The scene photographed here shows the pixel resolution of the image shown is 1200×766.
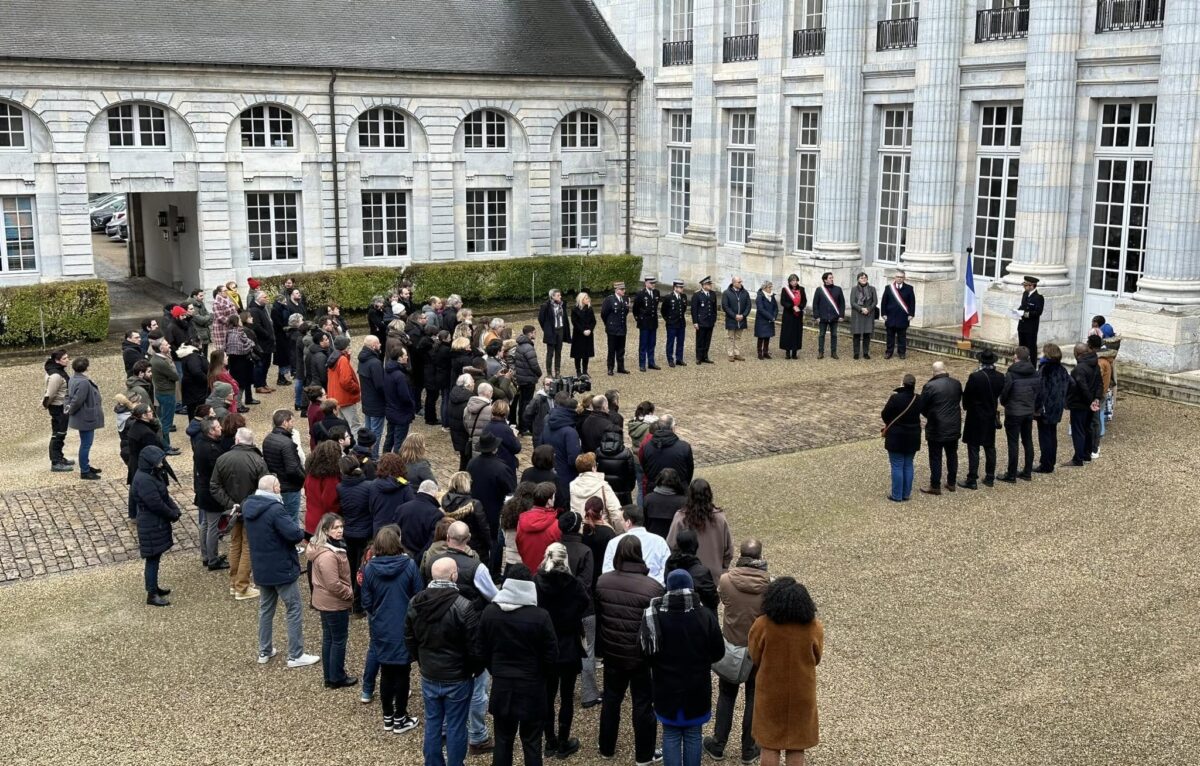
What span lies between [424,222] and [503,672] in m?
Answer: 21.6

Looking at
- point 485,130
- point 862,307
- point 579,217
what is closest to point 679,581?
point 862,307

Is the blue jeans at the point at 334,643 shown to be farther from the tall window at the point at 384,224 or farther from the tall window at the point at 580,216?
the tall window at the point at 580,216

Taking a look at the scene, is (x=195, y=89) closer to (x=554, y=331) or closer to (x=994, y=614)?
(x=554, y=331)

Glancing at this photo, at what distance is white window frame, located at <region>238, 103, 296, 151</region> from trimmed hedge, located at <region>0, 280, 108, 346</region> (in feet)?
15.0

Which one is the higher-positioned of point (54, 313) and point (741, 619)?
point (54, 313)

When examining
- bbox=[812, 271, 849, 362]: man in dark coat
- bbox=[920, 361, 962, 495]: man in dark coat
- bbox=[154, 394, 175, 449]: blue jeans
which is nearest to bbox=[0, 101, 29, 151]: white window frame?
bbox=[154, 394, 175, 449]: blue jeans

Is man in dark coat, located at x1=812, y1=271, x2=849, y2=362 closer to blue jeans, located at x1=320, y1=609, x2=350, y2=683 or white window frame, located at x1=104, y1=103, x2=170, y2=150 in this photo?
white window frame, located at x1=104, y1=103, x2=170, y2=150

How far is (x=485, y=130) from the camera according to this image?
28859 mm

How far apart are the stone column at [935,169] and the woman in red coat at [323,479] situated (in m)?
15.1

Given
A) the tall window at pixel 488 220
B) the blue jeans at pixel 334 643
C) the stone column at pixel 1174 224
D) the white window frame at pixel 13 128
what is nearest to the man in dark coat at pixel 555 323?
the stone column at pixel 1174 224

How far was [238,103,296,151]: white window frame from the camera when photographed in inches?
1030

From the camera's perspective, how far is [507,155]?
29.1m

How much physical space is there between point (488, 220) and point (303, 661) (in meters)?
20.4

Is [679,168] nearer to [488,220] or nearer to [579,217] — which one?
[579,217]
